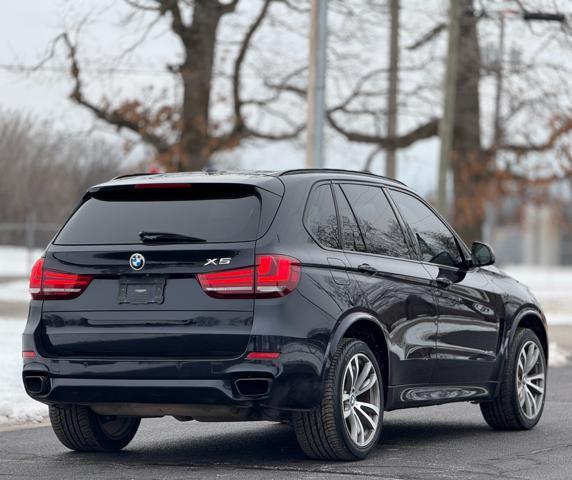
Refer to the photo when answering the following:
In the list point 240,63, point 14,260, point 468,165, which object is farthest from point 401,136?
point 14,260

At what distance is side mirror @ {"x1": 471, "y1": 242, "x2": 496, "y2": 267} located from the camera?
9609 millimetres

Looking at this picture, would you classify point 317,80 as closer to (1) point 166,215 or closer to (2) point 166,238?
(1) point 166,215

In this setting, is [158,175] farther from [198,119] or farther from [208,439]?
[198,119]

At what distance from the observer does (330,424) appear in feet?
25.1

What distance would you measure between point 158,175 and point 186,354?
135 centimetres

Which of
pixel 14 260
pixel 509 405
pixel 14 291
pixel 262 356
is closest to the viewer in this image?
pixel 262 356

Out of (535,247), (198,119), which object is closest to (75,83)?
(198,119)

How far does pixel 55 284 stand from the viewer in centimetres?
782

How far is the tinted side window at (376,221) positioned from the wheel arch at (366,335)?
51 cm

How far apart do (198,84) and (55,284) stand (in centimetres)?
2175

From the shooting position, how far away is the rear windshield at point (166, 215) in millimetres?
7652

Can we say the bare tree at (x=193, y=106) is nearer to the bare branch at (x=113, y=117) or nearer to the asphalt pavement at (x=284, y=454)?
the bare branch at (x=113, y=117)

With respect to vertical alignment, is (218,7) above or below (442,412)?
above

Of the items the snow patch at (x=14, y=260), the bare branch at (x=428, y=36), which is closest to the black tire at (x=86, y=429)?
the bare branch at (x=428, y=36)
